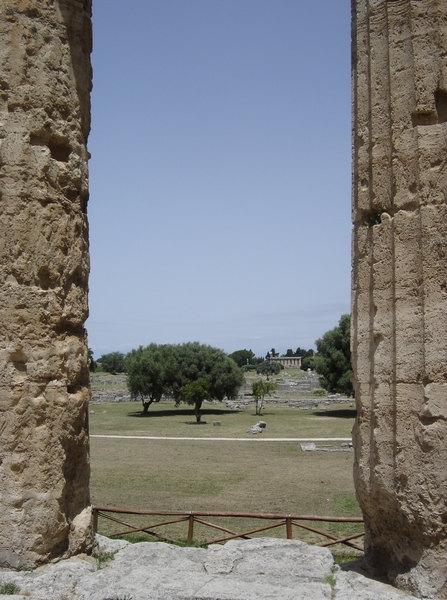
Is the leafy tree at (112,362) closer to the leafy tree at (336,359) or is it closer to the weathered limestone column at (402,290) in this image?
the leafy tree at (336,359)

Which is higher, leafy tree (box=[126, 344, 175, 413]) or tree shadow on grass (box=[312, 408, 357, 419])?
leafy tree (box=[126, 344, 175, 413])

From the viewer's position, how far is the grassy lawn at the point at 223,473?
10.9m

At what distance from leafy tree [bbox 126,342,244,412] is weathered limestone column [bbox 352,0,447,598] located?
30508mm

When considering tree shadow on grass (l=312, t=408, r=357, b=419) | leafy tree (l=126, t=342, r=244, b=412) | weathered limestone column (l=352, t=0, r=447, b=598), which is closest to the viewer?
weathered limestone column (l=352, t=0, r=447, b=598)

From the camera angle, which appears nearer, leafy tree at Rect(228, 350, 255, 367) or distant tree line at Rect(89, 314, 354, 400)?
distant tree line at Rect(89, 314, 354, 400)

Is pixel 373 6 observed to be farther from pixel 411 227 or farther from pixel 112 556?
pixel 112 556

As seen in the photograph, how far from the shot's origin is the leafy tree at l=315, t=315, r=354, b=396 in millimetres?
32375

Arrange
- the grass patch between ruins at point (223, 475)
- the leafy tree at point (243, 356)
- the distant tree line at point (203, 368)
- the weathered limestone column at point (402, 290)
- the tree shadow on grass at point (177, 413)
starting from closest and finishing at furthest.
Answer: the weathered limestone column at point (402, 290) → the grass patch between ruins at point (223, 475) → the distant tree line at point (203, 368) → the tree shadow on grass at point (177, 413) → the leafy tree at point (243, 356)

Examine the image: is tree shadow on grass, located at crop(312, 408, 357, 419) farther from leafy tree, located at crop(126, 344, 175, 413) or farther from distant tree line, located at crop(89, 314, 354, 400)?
leafy tree, located at crop(126, 344, 175, 413)

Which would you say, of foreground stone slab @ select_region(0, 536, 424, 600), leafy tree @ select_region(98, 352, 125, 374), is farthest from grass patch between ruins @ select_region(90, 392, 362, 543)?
leafy tree @ select_region(98, 352, 125, 374)

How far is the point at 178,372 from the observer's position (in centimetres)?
3553

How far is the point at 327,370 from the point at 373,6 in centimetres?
3006

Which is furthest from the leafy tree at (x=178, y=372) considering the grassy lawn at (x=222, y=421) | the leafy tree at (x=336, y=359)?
the leafy tree at (x=336, y=359)

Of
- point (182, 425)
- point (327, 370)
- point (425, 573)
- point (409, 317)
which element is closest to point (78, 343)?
point (409, 317)
